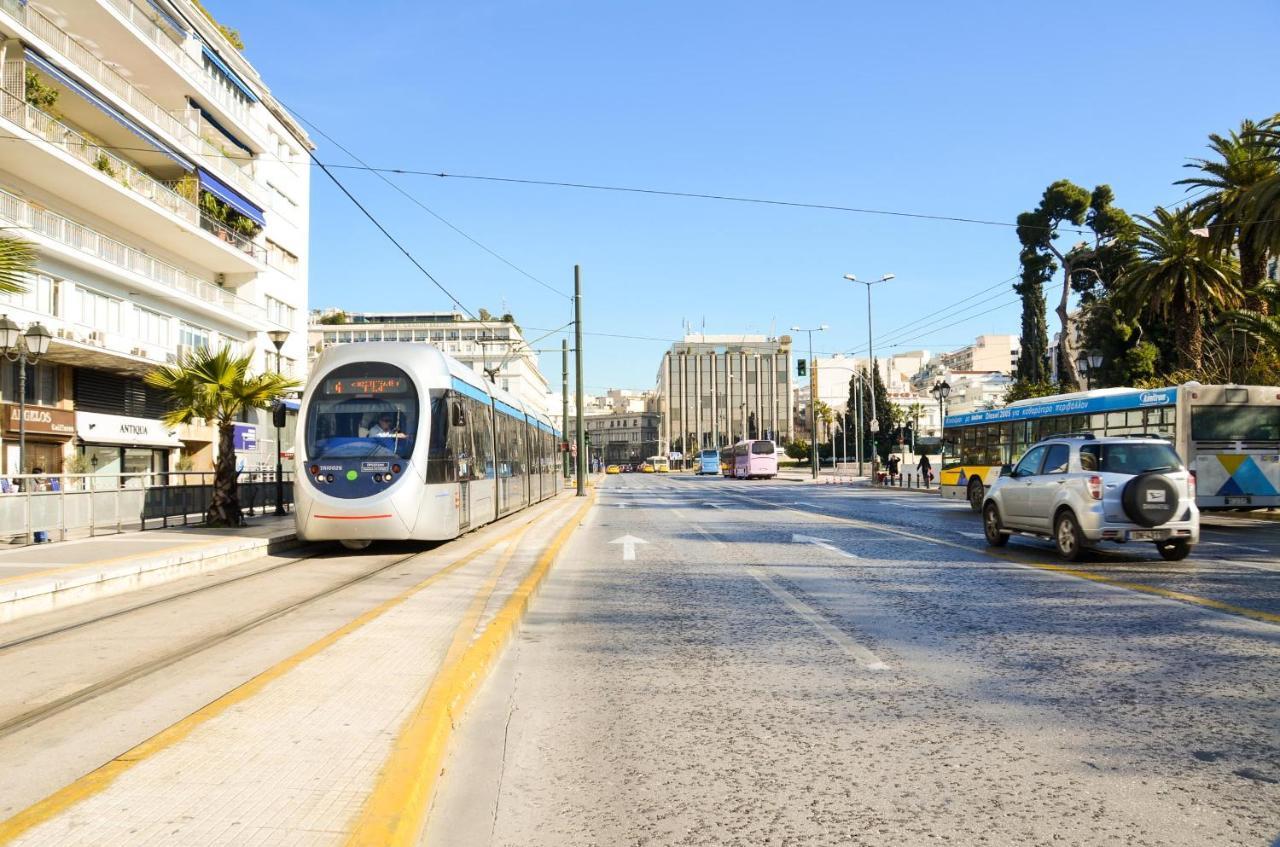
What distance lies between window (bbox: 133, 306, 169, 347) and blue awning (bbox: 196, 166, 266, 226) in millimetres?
5036

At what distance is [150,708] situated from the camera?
5.38 m

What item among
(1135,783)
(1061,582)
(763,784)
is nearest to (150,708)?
(763,784)

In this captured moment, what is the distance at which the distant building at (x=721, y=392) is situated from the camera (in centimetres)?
18300

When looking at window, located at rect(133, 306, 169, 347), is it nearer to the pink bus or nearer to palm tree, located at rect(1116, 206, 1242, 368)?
palm tree, located at rect(1116, 206, 1242, 368)

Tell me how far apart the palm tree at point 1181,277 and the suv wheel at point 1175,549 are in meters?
22.2

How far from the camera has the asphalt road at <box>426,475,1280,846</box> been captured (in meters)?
3.81

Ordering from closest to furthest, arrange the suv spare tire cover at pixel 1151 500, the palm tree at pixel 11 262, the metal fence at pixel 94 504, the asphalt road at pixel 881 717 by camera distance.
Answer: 1. the asphalt road at pixel 881 717
2. the palm tree at pixel 11 262
3. the suv spare tire cover at pixel 1151 500
4. the metal fence at pixel 94 504

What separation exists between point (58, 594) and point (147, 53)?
2558 centimetres

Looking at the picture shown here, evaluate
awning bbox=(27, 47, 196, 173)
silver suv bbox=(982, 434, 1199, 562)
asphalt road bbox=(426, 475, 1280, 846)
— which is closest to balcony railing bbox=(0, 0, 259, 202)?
awning bbox=(27, 47, 196, 173)

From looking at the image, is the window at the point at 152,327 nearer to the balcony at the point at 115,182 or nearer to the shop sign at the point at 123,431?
the shop sign at the point at 123,431

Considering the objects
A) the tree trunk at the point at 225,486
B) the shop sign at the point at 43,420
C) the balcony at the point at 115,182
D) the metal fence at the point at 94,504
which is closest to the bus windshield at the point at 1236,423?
the tree trunk at the point at 225,486

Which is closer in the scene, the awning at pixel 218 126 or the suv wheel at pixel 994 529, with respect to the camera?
the suv wheel at pixel 994 529

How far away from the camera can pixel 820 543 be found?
1559 cm

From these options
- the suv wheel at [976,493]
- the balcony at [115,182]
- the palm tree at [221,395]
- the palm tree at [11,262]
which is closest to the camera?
the palm tree at [11,262]
